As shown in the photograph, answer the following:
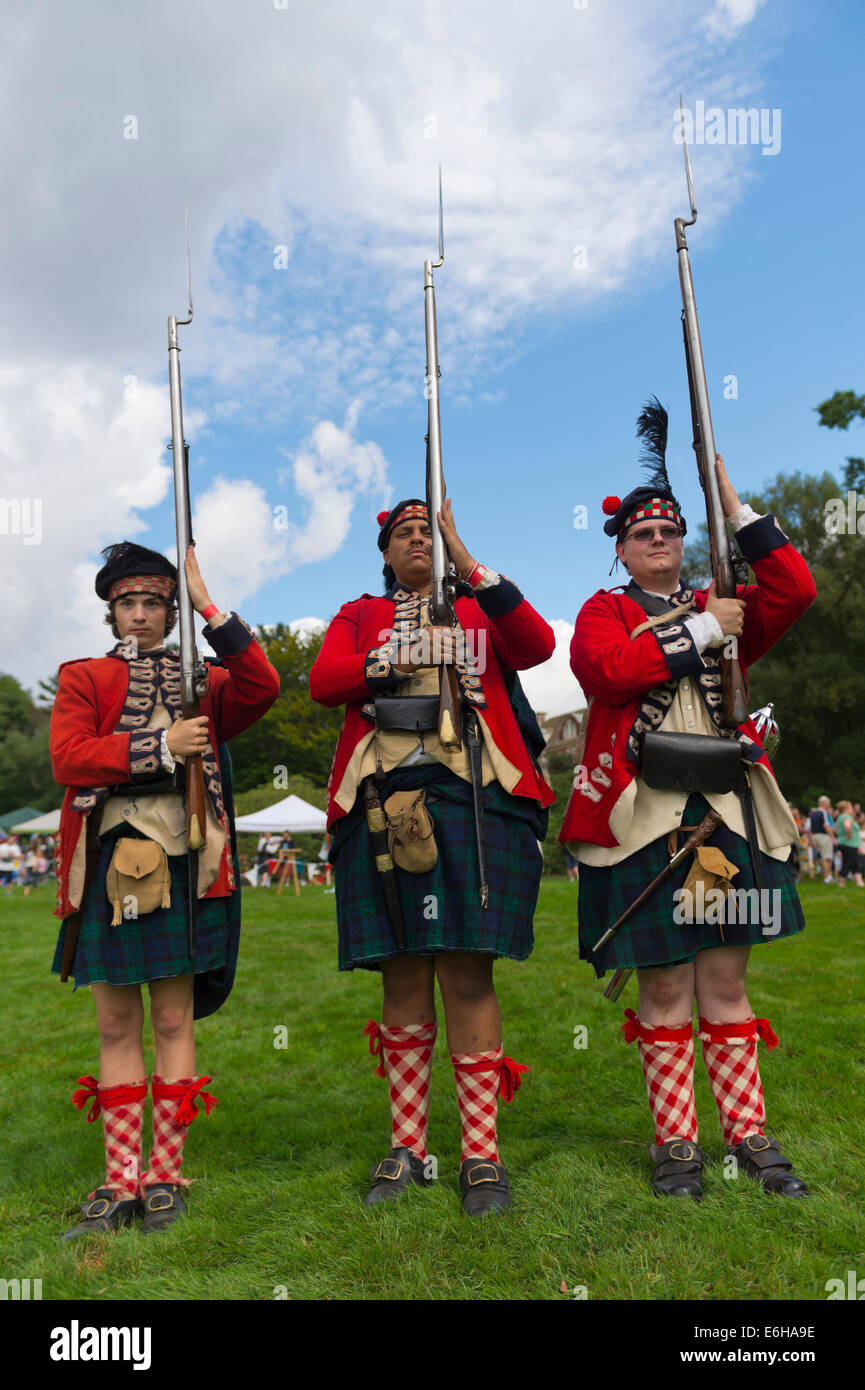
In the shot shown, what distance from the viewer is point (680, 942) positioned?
3.68 metres

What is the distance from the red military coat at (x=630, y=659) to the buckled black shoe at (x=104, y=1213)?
2.20 meters

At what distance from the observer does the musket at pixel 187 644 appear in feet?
12.9

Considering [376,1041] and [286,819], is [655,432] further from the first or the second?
[286,819]

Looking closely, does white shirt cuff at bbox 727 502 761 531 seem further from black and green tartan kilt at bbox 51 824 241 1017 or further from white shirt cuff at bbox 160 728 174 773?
black and green tartan kilt at bbox 51 824 241 1017

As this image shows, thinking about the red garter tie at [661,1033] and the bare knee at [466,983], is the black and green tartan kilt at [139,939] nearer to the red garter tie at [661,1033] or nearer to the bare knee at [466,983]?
the bare knee at [466,983]

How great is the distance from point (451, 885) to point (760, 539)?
5.95 feet

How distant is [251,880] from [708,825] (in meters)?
27.9

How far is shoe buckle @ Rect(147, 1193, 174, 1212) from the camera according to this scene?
145 inches

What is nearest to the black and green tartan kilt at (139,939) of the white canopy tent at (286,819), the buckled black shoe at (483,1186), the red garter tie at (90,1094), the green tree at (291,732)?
the red garter tie at (90,1094)

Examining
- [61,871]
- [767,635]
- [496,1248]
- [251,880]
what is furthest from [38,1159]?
[251,880]

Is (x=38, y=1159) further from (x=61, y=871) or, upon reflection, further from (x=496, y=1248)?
(x=496, y=1248)

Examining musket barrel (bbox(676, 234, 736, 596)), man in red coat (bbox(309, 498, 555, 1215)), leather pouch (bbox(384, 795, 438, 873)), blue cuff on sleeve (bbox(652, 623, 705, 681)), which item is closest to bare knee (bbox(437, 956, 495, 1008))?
man in red coat (bbox(309, 498, 555, 1215))

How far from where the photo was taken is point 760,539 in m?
3.85
